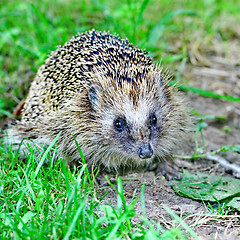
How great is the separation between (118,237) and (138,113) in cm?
128

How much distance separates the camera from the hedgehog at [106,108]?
355cm

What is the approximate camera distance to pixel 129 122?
3.47 m

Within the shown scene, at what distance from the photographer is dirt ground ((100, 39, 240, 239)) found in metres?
3.00

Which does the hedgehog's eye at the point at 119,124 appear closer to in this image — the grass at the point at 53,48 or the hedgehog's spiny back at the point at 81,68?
the hedgehog's spiny back at the point at 81,68

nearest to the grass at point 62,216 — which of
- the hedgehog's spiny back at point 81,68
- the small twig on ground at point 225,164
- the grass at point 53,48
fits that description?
the grass at point 53,48

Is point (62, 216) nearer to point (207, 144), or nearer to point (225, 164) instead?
point (225, 164)

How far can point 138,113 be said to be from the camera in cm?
347

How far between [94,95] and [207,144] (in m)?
1.66

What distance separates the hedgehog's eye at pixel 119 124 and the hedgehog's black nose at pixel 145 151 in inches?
12.7

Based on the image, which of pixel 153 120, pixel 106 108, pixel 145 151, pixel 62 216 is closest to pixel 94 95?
pixel 106 108

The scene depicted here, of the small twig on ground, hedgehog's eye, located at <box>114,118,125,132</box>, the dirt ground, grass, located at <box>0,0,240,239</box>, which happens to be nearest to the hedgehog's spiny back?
hedgehog's eye, located at <box>114,118,125,132</box>

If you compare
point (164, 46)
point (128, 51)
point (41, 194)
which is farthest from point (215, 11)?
point (41, 194)

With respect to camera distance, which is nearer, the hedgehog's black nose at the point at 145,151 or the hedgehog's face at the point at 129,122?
the hedgehog's black nose at the point at 145,151

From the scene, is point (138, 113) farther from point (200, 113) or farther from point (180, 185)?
point (200, 113)
